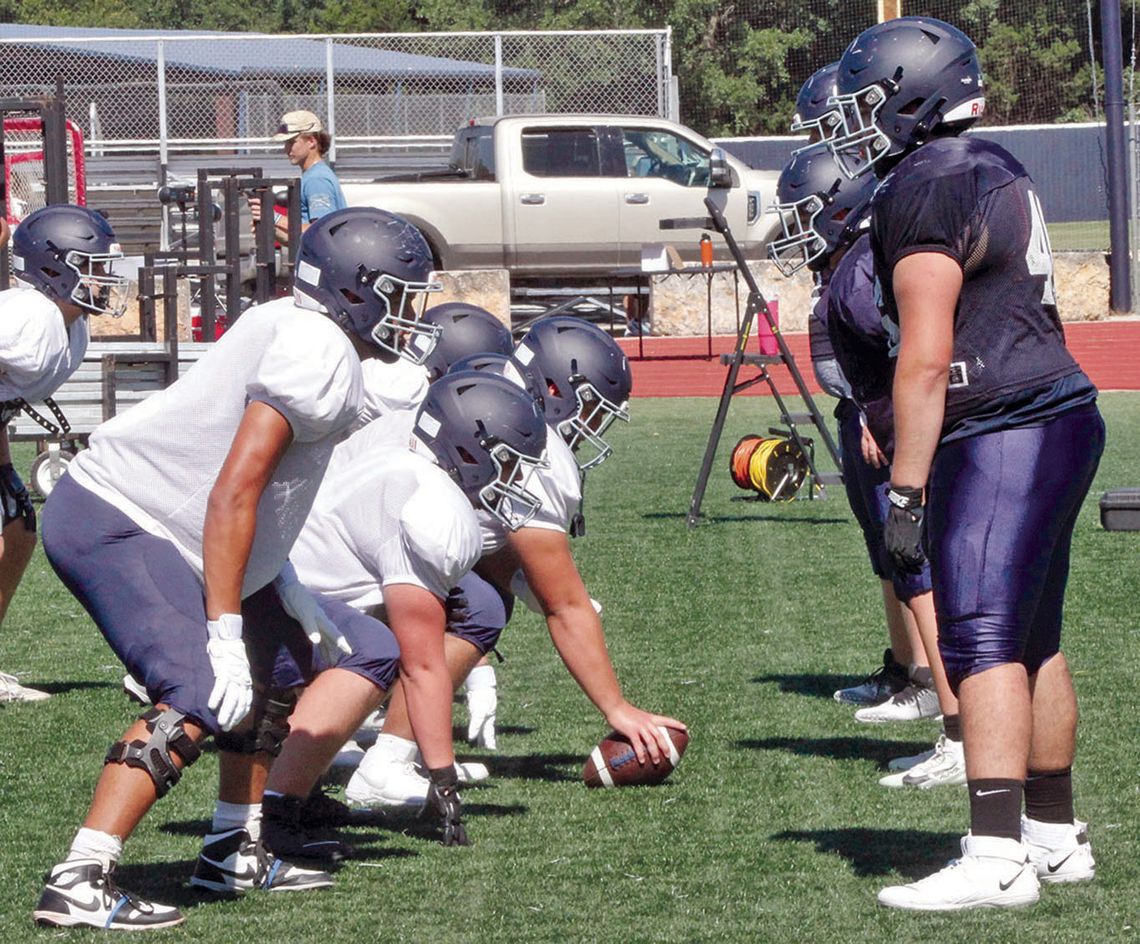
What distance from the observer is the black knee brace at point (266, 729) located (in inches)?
166

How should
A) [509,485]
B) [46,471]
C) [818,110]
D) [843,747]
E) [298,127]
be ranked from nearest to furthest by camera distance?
[509,485] < [818,110] < [843,747] < [298,127] < [46,471]

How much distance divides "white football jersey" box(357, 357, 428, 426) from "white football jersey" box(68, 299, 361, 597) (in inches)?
74.4

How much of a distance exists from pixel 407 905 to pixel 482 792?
114 centimetres

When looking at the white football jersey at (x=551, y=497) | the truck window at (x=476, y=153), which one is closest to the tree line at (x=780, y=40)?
the truck window at (x=476, y=153)

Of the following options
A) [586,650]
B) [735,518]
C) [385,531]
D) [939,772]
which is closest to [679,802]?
[586,650]

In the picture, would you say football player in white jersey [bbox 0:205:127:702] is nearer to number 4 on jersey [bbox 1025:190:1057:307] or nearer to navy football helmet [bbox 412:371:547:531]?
navy football helmet [bbox 412:371:547:531]

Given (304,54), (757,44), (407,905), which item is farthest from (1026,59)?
(407,905)

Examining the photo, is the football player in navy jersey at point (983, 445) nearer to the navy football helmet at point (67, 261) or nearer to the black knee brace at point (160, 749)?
the black knee brace at point (160, 749)

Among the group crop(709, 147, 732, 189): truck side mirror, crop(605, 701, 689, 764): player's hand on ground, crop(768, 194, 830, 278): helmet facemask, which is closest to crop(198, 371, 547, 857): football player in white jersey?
crop(605, 701, 689, 764): player's hand on ground

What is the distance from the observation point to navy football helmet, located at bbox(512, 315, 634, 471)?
18.6 ft

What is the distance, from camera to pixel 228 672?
3.87 m

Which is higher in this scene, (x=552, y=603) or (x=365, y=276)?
(x=365, y=276)

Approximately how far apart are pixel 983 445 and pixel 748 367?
15.1m

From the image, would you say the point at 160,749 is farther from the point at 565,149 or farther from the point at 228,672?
the point at 565,149
